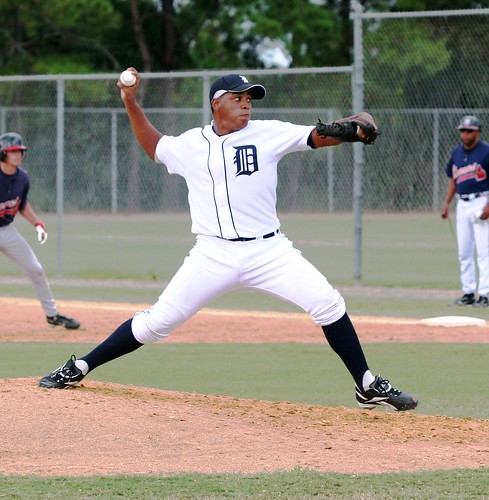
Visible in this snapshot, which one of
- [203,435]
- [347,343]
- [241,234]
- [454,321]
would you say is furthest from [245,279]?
[454,321]

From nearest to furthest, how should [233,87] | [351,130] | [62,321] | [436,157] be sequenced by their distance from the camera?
[351,130] < [233,87] < [62,321] < [436,157]

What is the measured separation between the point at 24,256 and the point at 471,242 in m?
5.42

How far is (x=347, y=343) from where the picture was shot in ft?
21.7

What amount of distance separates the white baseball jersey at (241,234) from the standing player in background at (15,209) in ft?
15.4

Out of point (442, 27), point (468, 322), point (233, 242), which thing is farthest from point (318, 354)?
point (442, 27)

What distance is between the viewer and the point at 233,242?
647cm

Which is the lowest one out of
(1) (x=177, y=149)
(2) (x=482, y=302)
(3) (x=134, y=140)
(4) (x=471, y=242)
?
(2) (x=482, y=302)

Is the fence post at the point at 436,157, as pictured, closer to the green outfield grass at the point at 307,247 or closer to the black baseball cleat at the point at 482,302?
the green outfield grass at the point at 307,247

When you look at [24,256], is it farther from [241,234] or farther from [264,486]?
[264,486]

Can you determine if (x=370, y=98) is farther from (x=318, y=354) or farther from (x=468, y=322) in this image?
(x=318, y=354)

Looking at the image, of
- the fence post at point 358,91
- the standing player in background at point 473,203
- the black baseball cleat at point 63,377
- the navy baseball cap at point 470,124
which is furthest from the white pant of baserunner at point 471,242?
the black baseball cleat at point 63,377

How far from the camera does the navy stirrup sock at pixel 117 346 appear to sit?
6732 mm

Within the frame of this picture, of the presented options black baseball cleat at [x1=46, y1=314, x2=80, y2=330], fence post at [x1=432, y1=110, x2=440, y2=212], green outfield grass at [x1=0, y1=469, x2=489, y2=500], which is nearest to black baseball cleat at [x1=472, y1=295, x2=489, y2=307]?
black baseball cleat at [x1=46, y1=314, x2=80, y2=330]

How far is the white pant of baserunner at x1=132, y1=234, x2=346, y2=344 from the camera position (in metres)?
6.43
